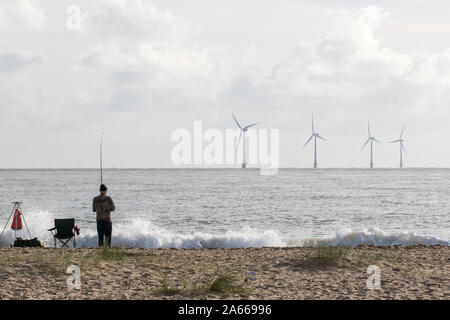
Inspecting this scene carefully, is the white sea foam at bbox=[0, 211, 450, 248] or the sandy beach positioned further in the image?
the white sea foam at bbox=[0, 211, 450, 248]

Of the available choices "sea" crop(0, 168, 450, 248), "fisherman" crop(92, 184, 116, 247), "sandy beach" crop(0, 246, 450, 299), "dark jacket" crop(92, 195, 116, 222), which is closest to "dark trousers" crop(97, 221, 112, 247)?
"fisherman" crop(92, 184, 116, 247)

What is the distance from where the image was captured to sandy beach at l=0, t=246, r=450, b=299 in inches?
344

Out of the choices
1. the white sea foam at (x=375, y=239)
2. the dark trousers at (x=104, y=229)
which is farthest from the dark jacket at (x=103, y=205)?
the white sea foam at (x=375, y=239)

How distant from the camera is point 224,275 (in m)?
9.89

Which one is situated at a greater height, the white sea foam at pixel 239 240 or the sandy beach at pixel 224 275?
the sandy beach at pixel 224 275

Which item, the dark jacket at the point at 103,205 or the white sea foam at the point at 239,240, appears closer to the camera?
the dark jacket at the point at 103,205

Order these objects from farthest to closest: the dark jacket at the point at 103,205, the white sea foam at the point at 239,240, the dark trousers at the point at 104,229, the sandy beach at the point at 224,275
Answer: the white sea foam at the point at 239,240 → the dark trousers at the point at 104,229 → the dark jacket at the point at 103,205 → the sandy beach at the point at 224,275

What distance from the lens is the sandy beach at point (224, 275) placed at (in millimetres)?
8734

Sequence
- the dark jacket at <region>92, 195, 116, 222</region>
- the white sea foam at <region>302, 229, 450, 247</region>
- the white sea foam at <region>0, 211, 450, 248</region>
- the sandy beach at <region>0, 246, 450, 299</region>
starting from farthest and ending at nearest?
the white sea foam at <region>0, 211, 450, 248</region>, the white sea foam at <region>302, 229, 450, 247</region>, the dark jacket at <region>92, 195, 116, 222</region>, the sandy beach at <region>0, 246, 450, 299</region>

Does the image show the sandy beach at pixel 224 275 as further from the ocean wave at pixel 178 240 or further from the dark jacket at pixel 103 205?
the ocean wave at pixel 178 240

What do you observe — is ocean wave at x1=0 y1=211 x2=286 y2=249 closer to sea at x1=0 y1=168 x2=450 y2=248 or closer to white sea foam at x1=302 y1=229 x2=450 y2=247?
sea at x1=0 y1=168 x2=450 y2=248

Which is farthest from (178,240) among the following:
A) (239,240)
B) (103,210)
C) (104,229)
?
(103,210)

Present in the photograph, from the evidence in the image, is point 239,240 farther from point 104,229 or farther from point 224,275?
point 224,275

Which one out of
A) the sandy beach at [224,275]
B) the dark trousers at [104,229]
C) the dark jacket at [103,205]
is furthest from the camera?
the dark trousers at [104,229]
